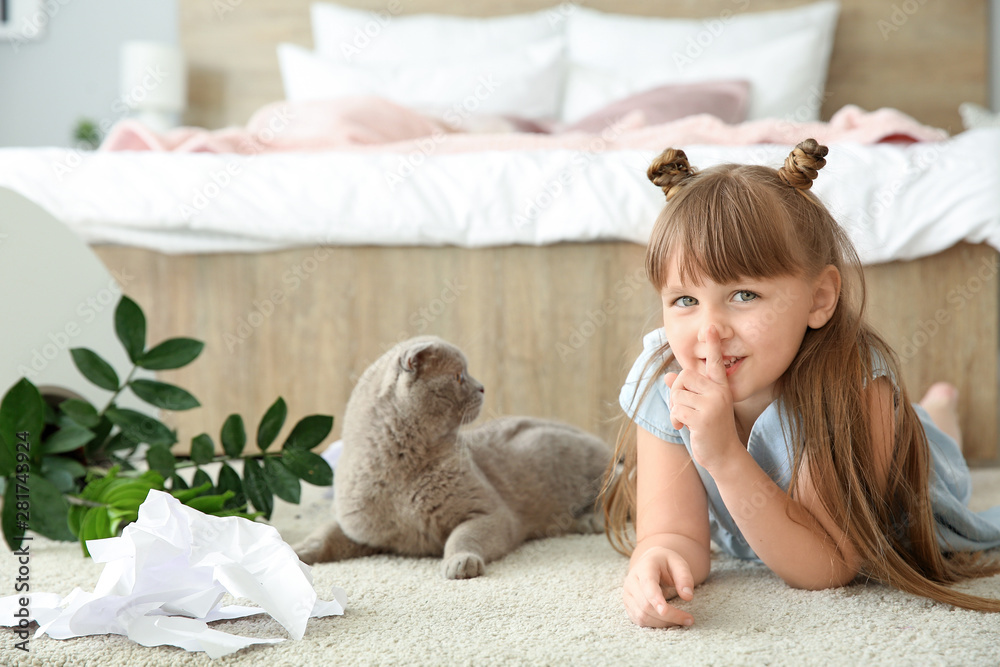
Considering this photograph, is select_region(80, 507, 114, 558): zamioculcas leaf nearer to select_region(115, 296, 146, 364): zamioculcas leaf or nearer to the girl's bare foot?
select_region(115, 296, 146, 364): zamioculcas leaf

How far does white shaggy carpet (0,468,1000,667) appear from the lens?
2.25 ft

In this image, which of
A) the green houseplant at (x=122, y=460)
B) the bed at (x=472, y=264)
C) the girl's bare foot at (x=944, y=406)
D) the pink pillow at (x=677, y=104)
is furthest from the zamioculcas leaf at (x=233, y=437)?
the pink pillow at (x=677, y=104)

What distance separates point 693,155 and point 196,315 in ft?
3.71

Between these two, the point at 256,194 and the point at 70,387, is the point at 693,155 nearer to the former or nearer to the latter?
the point at 256,194

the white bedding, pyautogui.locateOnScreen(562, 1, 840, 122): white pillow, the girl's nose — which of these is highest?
pyautogui.locateOnScreen(562, 1, 840, 122): white pillow

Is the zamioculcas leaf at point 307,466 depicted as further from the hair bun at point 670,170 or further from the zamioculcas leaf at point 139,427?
the hair bun at point 670,170

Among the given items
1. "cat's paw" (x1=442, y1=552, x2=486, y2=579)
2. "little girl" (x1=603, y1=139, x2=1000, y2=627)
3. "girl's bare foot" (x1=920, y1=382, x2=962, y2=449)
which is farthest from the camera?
"girl's bare foot" (x1=920, y1=382, x2=962, y2=449)

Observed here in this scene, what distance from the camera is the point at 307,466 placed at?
1.13 m

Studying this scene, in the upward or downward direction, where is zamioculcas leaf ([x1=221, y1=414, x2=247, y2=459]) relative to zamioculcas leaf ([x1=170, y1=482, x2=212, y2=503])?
upward

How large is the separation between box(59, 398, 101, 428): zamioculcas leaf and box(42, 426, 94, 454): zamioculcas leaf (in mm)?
11

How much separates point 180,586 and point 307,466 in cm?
35

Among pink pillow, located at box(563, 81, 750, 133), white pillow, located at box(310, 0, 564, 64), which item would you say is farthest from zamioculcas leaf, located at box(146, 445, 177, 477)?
white pillow, located at box(310, 0, 564, 64)

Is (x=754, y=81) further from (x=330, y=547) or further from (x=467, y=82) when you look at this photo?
(x=330, y=547)

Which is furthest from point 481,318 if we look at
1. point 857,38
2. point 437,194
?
point 857,38
